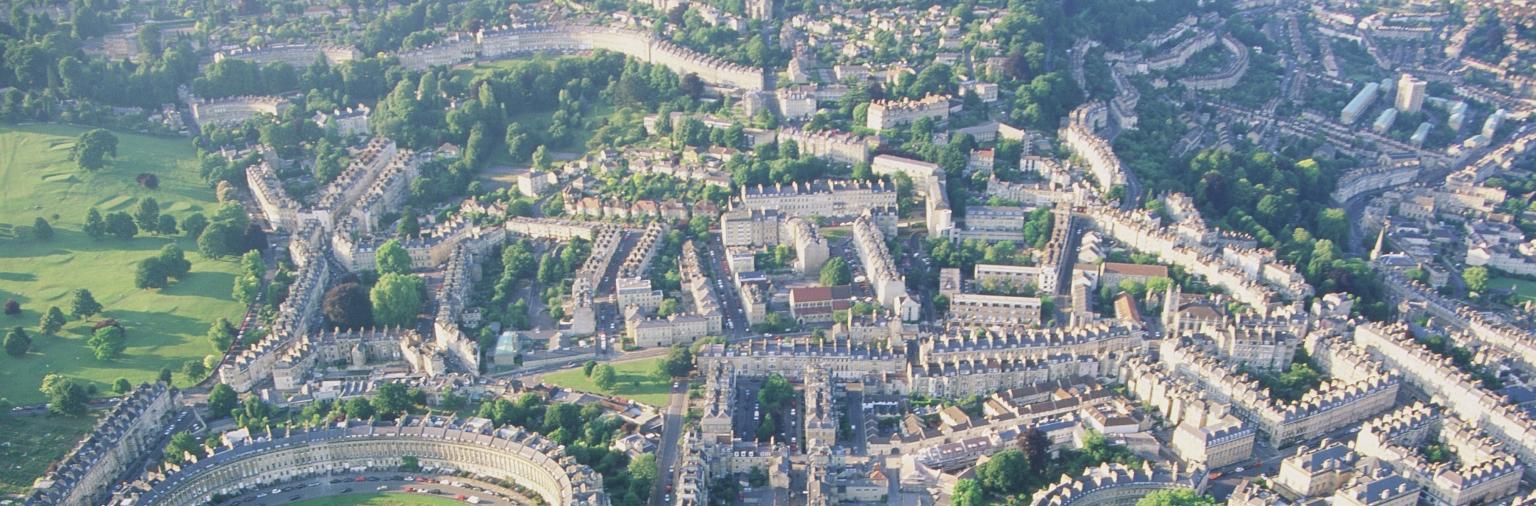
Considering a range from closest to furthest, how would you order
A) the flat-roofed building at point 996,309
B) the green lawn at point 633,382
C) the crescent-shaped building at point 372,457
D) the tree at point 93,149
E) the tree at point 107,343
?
the crescent-shaped building at point 372,457 → the green lawn at point 633,382 → the tree at point 107,343 → the flat-roofed building at point 996,309 → the tree at point 93,149

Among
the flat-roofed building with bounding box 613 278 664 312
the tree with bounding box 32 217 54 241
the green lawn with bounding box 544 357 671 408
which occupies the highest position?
the tree with bounding box 32 217 54 241

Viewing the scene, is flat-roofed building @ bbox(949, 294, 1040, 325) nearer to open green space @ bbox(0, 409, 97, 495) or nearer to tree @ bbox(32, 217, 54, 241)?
open green space @ bbox(0, 409, 97, 495)

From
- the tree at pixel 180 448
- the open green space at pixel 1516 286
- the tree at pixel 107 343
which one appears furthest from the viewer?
the open green space at pixel 1516 286

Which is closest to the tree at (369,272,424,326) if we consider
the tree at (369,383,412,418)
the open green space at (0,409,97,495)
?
the tree at (369,383,412,418)

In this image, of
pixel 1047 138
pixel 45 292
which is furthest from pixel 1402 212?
pixel 45 292

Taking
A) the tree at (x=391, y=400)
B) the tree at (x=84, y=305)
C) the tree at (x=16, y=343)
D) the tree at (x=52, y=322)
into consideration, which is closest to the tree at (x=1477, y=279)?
the tree at (x=391, y=400)

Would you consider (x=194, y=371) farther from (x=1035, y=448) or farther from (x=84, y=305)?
(x=1035, y=448)

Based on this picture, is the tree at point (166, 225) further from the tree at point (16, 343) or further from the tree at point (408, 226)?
the tree at point (16, 343)

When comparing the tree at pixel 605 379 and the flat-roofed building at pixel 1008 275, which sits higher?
the flat-roofed building at pixel 1008 275
